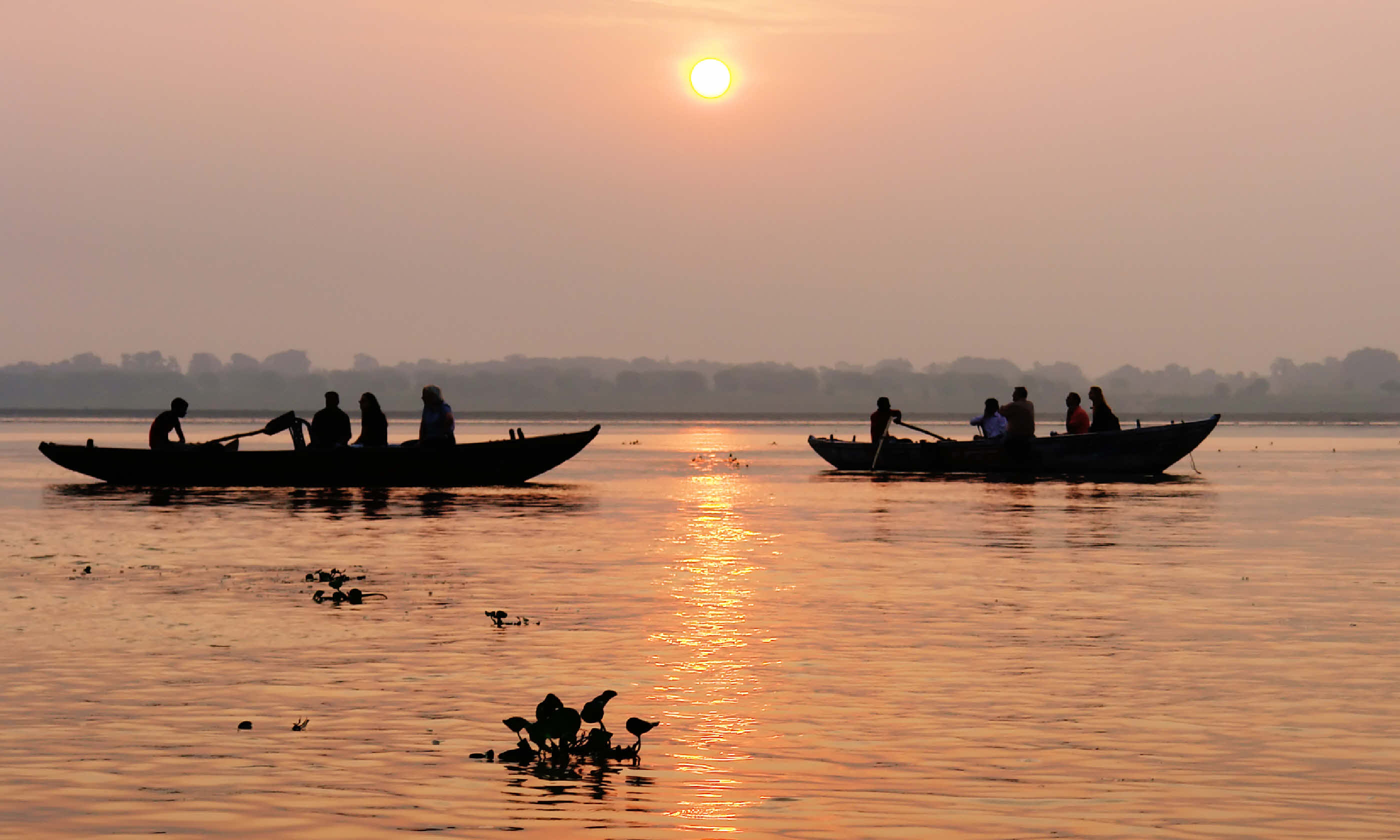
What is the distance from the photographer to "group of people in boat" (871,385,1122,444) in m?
44.3

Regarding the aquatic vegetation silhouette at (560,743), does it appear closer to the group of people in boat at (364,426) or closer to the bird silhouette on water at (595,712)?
the bird silhouette on water at (595,712)

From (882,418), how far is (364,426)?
1529 centimetres

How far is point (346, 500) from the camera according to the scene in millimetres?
36938

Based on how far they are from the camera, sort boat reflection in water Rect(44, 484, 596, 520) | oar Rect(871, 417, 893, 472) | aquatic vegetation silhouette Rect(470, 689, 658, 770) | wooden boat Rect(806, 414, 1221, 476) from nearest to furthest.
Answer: aquatic vegetation silhouette Rect(470, 689, 658, 770), boat reflection in water Rect(44, 484, 596, 520), wooden boat Rect(806, 414, 1221, 476), oar Rect(871, 417, 893, 472)

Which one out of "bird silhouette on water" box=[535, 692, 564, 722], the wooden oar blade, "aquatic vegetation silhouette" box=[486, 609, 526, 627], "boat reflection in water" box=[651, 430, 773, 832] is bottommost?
"boat reflection in water" box=[651, 430, 773, 832]

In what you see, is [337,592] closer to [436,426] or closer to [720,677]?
[720,677]

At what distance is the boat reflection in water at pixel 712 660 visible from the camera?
29.6 feet

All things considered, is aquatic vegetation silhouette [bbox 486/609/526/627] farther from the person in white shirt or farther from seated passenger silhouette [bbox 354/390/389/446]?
the person in white shirt

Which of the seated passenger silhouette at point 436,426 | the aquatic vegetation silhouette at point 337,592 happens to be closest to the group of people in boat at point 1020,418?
the seated passenger silhouette at point 436,426

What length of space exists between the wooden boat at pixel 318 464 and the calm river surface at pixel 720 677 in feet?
27.9

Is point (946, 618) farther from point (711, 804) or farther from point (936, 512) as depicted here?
point (936, 512)

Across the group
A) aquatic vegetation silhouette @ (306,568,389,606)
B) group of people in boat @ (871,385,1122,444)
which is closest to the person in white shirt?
group of people in boat @ (871,385,1122,444)

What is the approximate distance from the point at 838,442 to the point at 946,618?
3429 centimetres

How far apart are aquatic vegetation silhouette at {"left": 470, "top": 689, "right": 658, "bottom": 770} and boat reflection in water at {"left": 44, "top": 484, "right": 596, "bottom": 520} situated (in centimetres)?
2137
